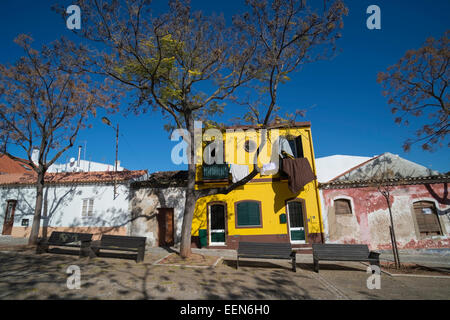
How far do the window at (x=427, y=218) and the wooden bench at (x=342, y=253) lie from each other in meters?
6.35

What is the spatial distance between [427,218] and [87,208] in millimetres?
19946

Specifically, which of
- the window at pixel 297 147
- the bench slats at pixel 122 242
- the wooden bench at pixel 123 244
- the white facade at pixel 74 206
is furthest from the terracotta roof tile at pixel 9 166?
the window at pixel 297 147

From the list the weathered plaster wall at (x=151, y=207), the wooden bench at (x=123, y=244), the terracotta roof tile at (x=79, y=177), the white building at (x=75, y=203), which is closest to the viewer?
the wooden bench at (x=123, y=244)

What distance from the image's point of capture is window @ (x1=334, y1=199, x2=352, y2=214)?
1217 cm

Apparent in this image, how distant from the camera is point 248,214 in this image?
12.5 m

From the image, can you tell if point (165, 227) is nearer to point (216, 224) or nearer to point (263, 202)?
point (216, 224)

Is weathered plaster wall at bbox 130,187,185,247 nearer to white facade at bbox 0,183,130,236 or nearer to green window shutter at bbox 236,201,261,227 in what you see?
white facade at bbox 0,183,130,236

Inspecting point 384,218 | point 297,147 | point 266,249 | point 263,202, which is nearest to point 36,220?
point 266,249

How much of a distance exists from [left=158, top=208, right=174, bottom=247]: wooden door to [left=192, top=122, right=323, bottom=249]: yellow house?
159cm

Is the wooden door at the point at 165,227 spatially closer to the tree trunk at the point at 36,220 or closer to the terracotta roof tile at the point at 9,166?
the tree trunk at the point at 36,220

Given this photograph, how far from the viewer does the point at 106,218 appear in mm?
13562

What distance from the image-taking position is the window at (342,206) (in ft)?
39.9

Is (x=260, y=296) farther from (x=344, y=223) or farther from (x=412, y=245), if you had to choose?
(x=412, y=245)
